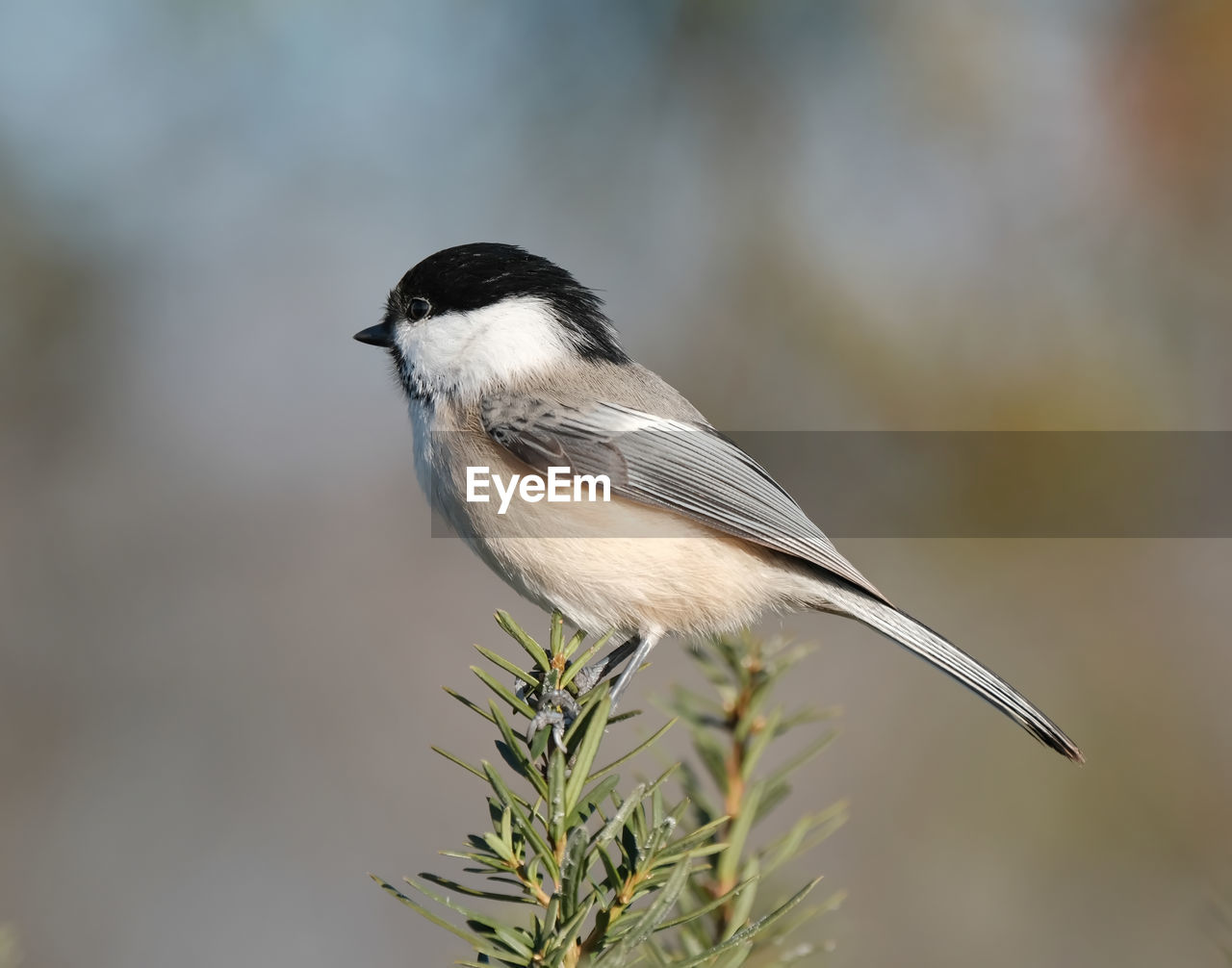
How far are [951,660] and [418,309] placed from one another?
1.06 metres

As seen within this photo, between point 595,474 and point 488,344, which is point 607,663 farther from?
point 488,344

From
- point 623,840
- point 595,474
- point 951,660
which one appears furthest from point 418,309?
point 623,840

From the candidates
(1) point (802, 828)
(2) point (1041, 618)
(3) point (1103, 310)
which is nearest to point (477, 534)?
(1) point (802, 828)

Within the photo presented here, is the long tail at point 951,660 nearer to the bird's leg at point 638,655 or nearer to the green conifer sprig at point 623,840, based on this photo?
the bird's leg at point 638,655

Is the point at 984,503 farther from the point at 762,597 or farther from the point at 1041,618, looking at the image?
the point at 762,597

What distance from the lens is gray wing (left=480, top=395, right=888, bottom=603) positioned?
1466 mm

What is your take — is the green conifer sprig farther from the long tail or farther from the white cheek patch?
the white cheek patch

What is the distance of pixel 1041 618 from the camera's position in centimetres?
168

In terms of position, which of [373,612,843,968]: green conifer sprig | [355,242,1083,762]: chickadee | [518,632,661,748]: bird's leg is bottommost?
[373,612,843,968]: green conifer sprig

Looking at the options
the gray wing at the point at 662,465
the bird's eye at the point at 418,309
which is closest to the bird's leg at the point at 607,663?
the gray wing at the point at 662,465

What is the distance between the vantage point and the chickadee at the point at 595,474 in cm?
141

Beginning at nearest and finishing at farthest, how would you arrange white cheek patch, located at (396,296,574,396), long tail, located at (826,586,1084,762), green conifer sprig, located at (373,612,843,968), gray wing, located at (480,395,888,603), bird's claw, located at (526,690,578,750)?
green conifer sprig, located at (373,612,843,968) < bird's claw, located at (526,690,578,750) < long tail, located at (826,586,1084,762) < gray wing, located at (480,395,888,603) < white cheek patch, located at (396,296,574,396)

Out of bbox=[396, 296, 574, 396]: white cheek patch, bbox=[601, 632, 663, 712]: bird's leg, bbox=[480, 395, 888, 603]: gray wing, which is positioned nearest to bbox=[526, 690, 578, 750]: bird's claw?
bbox=[601, 632, 663, 712]: bird's leg

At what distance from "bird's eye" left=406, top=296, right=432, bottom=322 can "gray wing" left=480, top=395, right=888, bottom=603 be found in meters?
0.26
